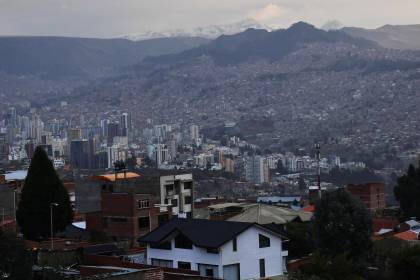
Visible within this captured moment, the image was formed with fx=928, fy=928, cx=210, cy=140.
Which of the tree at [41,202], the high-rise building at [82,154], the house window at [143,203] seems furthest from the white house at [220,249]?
the high-rise building at [82,154]

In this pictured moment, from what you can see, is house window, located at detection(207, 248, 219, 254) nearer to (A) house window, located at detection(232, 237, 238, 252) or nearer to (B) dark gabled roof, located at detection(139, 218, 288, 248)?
(B) dark gabled roof, located at detection(139, 218, 288, 248)

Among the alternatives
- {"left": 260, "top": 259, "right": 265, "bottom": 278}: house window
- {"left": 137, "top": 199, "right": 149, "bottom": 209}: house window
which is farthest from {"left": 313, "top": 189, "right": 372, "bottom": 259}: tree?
{"left": 137, "top": 199, "right": 149, "bottom": 209}: house window

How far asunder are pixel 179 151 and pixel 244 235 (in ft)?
531

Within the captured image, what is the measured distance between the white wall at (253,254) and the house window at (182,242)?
131cm

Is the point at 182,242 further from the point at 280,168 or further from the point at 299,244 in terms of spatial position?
the point at 280,168

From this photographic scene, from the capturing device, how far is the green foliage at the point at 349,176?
124 meters

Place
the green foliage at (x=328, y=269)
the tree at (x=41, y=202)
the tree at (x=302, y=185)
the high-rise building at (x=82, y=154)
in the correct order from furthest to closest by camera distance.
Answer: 1. the high-rise building at (x=82, y=154)
2. the tree at (x=302, y=185)
3. the tree at (x=41, y=202)
4. the green foliage at (x=328, y=269)

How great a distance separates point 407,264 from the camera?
1018 inches

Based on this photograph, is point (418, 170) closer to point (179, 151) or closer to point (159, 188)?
point (159, 188)

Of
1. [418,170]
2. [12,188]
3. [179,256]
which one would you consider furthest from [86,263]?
[418,170]

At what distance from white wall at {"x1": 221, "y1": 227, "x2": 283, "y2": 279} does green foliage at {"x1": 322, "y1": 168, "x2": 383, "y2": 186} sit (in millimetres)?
92993

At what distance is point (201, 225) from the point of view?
→ 93.1ft

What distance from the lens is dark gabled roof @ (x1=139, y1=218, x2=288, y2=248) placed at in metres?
26.6

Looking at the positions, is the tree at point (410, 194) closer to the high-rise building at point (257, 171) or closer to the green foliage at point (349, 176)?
the green foliage at point (349, 176)
